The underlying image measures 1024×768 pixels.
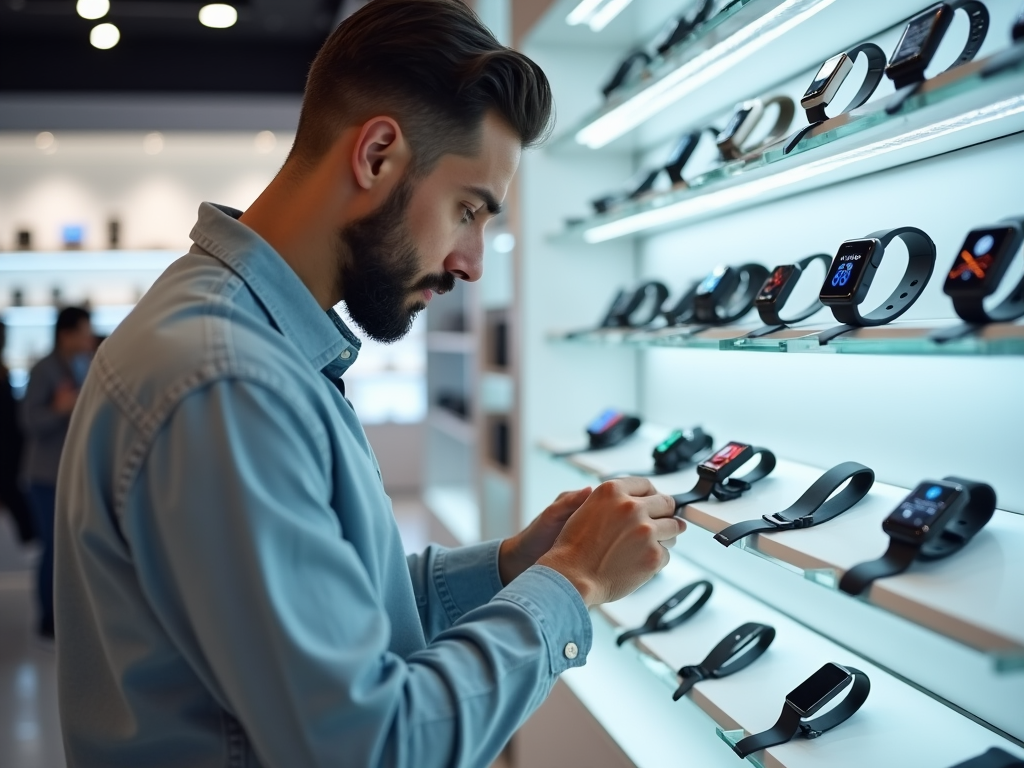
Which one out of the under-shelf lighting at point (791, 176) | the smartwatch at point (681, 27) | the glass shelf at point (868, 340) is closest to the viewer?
the glass shelf at point (868, 340)

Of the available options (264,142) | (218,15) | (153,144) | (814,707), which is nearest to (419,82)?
(814,707)

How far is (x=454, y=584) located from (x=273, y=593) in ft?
2.16

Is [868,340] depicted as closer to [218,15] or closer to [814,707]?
[814,707]

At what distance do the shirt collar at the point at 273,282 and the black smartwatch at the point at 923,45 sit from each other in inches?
30.7

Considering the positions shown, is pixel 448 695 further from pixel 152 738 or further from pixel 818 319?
pixel 818 319

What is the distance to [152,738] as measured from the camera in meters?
0.99

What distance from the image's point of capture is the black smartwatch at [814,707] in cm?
134

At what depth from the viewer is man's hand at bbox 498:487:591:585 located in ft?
4.83

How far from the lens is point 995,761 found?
3.67ft

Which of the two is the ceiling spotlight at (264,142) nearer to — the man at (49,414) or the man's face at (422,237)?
the man at (49,414)

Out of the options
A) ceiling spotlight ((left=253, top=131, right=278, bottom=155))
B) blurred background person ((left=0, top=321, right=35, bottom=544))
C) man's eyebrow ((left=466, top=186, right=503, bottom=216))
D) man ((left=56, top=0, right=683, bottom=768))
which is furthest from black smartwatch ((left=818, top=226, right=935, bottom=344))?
ceiling spotlight ((left=253, top=131, right=278, bottom=155))

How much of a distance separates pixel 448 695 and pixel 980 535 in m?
0.75

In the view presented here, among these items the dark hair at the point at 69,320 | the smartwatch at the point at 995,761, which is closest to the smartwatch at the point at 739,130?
the smartwatch at the point at 995,761

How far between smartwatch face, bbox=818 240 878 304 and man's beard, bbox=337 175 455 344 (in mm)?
554
